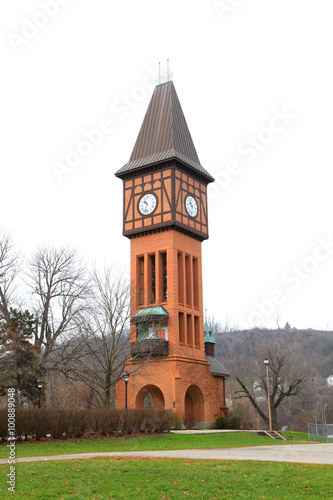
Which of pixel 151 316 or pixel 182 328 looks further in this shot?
pixel 182 328

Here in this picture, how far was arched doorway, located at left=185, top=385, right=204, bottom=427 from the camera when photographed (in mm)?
44219

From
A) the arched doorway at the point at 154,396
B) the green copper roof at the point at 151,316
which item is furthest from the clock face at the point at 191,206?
the arched doorway at the point at 154,396

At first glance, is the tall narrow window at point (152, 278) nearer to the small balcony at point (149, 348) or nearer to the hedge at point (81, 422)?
the small balcony at point (149, 348)

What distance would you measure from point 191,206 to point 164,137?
22.6 feet

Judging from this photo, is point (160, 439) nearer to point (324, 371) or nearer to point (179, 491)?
point (179, 491)

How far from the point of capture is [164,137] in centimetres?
4862

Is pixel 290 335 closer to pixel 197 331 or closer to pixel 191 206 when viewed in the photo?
pixel 197 331

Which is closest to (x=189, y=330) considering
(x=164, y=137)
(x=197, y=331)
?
(x=197, y=331)

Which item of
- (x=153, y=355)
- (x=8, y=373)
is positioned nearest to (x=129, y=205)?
(x=153, y=355)

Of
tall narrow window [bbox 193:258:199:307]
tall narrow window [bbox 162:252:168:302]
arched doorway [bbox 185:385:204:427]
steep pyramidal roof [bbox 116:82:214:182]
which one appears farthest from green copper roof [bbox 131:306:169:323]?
steep pyramidal roof [bbox 116:82:214:182]

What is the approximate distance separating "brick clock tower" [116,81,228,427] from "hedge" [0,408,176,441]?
7.64 meters

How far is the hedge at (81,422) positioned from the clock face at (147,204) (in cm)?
1880

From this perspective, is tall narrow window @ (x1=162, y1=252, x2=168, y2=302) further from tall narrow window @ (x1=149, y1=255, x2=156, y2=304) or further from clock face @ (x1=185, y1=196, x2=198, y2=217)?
clock face @ (x1=185, y1=196, x2=198, y2=217)

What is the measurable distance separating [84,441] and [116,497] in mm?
16716
